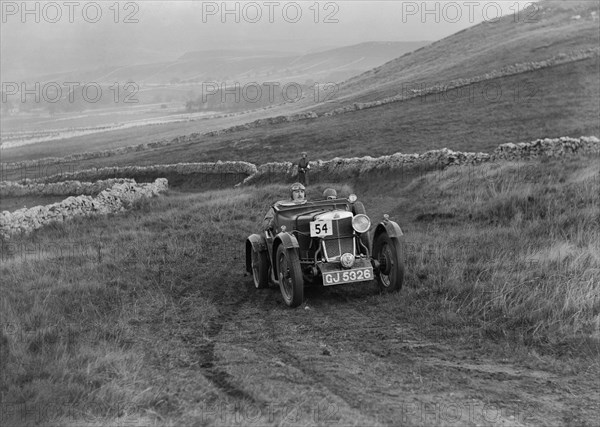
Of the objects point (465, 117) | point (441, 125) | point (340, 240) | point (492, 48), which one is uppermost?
point (492, 48)

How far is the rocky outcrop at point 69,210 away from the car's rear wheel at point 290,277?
1460 cm

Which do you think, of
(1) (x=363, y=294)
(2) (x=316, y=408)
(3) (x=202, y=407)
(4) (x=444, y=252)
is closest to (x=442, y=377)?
(2) (x=316, y=408)

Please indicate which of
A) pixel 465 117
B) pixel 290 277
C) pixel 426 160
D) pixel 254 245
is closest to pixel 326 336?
pixel 290 277

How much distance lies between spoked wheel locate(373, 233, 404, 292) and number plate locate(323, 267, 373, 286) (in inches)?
19.0

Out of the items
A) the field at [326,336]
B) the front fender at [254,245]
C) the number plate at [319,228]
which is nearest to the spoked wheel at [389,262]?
the field at [326,336]

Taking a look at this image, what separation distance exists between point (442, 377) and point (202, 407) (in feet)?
9.30

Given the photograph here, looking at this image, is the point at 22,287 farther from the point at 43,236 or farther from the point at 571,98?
the point at 571,98

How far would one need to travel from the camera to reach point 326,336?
8.56 metres

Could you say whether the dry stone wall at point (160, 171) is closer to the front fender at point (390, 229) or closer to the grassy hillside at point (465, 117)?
the grassy hillside at point (465, 117)

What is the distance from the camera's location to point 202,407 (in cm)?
632

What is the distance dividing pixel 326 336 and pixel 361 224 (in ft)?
7.86

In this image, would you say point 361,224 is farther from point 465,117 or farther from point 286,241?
point 465,117

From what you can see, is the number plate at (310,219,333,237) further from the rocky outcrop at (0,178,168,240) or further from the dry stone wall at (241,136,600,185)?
the dry stone wall at (241,136,600,185)

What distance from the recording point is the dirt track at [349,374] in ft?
20.0
